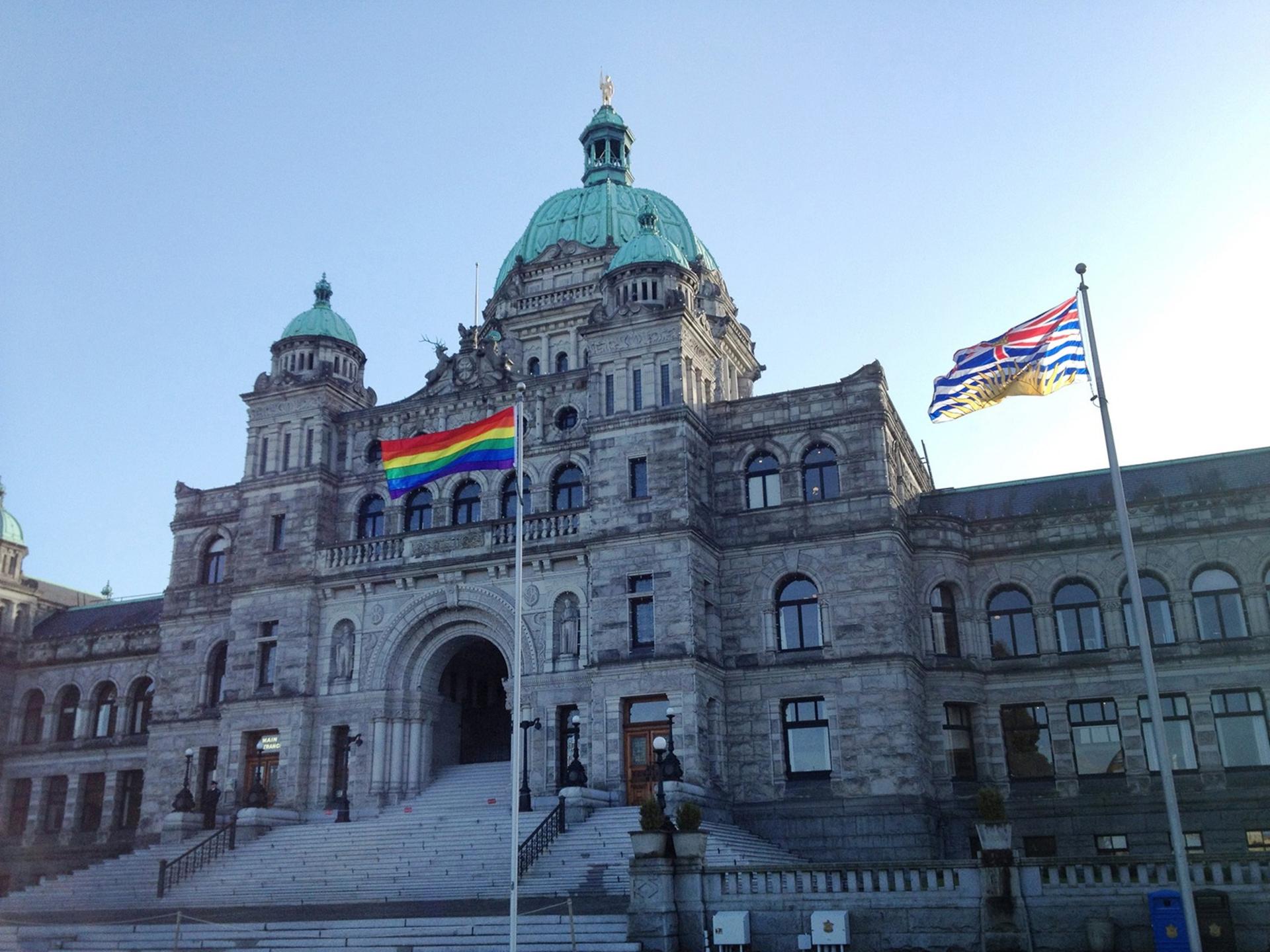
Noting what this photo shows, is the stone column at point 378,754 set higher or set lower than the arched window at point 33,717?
lower

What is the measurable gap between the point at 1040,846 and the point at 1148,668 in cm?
1774

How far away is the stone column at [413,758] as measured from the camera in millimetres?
39594

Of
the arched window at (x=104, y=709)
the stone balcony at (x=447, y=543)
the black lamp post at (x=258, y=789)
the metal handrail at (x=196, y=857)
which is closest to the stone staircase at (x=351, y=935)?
the metal handrail at (x=196, y=857)

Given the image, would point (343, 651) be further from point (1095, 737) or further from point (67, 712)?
point (1095, 737)

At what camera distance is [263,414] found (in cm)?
4538

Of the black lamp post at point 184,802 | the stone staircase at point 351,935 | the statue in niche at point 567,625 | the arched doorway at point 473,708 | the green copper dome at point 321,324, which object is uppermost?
the green copper dome at point 321,324

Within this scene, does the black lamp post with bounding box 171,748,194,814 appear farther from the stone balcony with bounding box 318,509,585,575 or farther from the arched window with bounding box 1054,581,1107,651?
the arched window with bounding box 1054,581,1107,651

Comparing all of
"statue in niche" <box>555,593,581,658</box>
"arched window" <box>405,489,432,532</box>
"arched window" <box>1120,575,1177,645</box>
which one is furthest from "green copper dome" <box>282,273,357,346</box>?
"arched window" <box>1120,575,1177,645</box>

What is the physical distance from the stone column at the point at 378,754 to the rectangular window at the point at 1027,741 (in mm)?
19937

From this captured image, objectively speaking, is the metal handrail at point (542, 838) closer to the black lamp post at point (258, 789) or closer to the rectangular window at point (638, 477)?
the rectangular window at point (638, 477)

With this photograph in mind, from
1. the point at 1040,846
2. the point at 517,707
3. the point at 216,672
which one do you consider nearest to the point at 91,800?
the point at 216,672

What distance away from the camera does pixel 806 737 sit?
36844mm

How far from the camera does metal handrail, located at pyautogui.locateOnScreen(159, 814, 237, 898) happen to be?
34.4 meters

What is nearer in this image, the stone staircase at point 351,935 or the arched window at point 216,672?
the stone staircase at point 351,935
